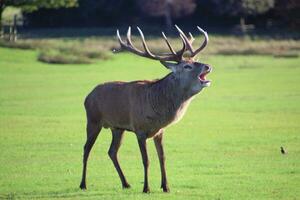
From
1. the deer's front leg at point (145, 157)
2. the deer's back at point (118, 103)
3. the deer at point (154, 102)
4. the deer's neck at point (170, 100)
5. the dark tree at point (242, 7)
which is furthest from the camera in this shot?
the dark tree at point (242, 7)

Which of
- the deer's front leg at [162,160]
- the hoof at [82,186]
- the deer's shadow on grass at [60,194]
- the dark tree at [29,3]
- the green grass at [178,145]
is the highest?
the deer's front leg at [162,160]

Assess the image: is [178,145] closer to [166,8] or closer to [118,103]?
[118,103]

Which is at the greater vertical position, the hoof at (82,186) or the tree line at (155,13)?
the hoof at (82,186)

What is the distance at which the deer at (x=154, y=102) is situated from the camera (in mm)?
16016

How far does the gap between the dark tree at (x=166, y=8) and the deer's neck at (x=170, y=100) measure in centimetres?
6343

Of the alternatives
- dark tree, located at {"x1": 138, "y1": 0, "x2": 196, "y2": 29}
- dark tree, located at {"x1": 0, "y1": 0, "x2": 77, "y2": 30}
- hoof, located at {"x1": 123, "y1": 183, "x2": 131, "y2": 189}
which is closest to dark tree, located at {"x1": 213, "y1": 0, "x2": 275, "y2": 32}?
dark tree, located at {"x1": 138, "y1": 0, "x2": 196, "y2": 29}

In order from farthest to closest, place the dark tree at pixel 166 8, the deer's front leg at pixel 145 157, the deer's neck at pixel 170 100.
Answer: the dark tree at pixel 166 8 < the deer's neck at pixel 170 100 < the deer's front leg at pixel 145 157

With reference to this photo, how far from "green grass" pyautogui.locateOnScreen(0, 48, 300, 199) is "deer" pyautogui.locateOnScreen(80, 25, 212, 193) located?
86cm

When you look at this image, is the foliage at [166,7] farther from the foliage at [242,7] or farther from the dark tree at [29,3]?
the dark tree at [29,3]

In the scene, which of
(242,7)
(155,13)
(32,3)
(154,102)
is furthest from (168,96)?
(155,13)

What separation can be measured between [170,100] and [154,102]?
1.01 feet

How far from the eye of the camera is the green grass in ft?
53.4

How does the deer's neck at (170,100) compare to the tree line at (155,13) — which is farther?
the tree line at (155,13)

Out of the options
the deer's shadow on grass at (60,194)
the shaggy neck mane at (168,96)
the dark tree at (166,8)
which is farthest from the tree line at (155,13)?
the deer's shadow on grass at (60,194)
